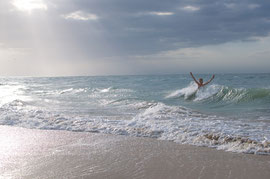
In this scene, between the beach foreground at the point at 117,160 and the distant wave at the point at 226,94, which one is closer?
the beach foreground at the point at 117,160

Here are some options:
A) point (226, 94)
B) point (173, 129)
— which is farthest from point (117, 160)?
point (226, 94)

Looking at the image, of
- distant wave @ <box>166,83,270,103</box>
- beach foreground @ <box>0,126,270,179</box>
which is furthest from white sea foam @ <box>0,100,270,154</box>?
distant wave @ <box>166,83,270,103</box>

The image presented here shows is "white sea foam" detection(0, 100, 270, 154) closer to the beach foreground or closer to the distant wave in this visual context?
the beach foreground

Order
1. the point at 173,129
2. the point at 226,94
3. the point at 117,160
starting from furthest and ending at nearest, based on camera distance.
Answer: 1. the point at 226,94
2. the point at 173,129
3. the point at 117,160

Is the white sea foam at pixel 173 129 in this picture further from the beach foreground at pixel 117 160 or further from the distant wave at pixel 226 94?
the distant wave at pixel 226 94

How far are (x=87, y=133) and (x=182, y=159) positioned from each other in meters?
2.97

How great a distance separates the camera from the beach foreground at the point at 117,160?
3.90 metres

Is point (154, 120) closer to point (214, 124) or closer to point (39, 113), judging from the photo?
point (214, 124)

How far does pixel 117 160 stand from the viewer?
4.50 meters

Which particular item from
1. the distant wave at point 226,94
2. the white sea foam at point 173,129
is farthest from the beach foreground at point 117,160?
the distant wave at point 226,94

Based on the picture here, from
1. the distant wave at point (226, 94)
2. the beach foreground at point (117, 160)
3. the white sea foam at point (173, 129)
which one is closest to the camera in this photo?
the beach foreground at point (117, 160)

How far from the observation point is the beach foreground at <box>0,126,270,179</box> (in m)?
3.90

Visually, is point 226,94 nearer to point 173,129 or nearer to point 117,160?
point 173,129

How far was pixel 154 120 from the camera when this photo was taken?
Answer: 8.27 metres
